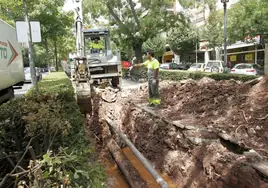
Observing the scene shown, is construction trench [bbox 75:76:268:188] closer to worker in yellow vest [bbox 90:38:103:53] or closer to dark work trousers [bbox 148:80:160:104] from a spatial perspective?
dark work trousers [bbox 148:80:160:104]

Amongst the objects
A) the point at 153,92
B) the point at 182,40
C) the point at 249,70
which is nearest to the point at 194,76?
the point at 153,92

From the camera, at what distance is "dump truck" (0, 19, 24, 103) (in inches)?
329

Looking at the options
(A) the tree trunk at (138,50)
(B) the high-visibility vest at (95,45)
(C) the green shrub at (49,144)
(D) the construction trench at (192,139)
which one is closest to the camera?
(C) the green shrub at (49,144)

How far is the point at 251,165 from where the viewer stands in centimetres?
382

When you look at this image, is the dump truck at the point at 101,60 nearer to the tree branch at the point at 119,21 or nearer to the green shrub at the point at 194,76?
the green shrub at the point at 194,76

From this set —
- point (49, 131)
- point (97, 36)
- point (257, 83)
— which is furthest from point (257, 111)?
point (97, 36)

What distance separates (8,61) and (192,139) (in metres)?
6.93

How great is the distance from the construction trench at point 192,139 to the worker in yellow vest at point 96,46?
578cm

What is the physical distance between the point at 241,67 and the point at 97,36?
11.5m

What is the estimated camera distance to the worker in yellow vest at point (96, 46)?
45.9 ft

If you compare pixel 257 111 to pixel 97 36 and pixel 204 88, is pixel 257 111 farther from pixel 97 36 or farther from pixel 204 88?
pixel 97 36

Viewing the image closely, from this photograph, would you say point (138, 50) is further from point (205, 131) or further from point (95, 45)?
point (205, 131)

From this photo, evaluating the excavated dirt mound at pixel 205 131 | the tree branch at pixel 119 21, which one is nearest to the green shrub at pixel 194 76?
the excavated dirt mound at pixel 205 131

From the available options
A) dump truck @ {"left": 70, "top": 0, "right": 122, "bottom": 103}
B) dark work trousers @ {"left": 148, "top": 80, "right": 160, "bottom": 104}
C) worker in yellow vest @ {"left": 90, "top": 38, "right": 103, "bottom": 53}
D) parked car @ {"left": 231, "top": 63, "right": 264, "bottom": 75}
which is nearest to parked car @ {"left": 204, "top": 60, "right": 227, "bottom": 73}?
parked car @ {"left": 231, "top": 63, "right": 264, "bottom": 75}
